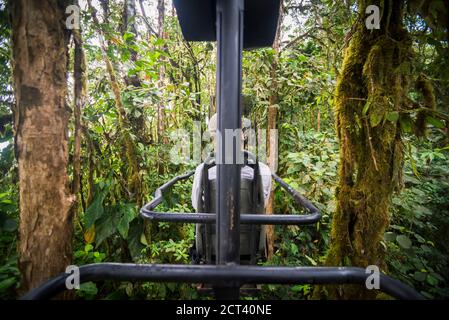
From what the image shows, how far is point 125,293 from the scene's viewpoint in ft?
9.93

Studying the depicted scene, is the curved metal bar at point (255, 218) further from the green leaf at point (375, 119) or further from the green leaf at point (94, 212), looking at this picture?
the green leaf at point (94, 212)

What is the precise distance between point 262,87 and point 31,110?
293cm

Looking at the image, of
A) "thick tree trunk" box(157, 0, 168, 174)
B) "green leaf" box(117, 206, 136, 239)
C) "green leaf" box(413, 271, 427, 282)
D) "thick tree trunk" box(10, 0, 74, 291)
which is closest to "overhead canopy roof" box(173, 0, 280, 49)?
"thick tree trunk" box(10, 0, 74, 291)

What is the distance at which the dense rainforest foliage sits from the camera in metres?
1.62

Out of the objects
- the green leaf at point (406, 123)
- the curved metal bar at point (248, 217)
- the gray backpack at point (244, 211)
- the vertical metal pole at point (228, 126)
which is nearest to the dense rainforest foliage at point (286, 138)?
the green leaf at point (406, 123)

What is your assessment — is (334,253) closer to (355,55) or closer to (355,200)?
(355,200)

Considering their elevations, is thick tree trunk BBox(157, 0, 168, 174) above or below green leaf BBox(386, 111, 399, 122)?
above

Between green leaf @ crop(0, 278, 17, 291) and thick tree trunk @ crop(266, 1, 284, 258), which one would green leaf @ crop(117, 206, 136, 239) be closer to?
green leaf @ crop(0, 278, 17, 291)

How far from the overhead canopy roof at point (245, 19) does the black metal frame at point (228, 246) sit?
23 centimetres

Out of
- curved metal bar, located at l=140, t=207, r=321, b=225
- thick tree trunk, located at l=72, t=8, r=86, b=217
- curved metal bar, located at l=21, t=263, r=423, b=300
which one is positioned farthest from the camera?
thick tree trunk, located at l=72, t=8, r=86, b=217

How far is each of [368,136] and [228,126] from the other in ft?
3.77

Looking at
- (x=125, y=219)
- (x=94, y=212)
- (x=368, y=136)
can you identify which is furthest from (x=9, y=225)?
(x=368, y=136)

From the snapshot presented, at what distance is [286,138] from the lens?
4094 millimetres
